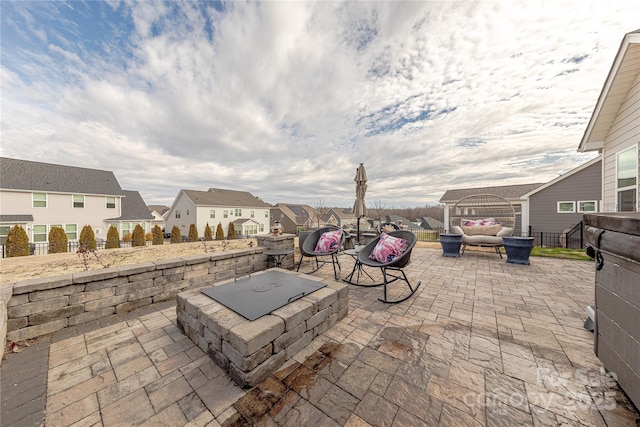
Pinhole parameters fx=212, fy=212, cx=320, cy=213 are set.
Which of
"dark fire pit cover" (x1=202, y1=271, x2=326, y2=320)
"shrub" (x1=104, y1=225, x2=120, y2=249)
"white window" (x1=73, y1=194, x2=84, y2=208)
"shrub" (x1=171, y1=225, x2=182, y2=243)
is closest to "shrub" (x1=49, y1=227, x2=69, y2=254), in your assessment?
"shrub" (x1=104, y1=225, x2=120, y2=249)

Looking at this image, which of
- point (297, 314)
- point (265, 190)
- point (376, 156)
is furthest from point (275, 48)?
point (265, 190)

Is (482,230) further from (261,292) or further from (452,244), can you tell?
(261,292)

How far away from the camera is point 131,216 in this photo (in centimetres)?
1930

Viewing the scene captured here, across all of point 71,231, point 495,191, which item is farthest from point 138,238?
point 495,191

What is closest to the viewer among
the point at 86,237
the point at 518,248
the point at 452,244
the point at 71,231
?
the point at 518,248

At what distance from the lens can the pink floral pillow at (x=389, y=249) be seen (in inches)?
135

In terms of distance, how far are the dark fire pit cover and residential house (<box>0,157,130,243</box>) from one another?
21.2 metres

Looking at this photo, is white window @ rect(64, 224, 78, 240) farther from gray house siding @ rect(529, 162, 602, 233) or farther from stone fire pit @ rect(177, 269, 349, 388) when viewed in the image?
gray house siding @ rect(529, 162, 602, 233)

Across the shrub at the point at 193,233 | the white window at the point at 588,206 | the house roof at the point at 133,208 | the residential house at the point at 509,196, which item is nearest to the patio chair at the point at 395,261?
the residential house at the point at 509,196

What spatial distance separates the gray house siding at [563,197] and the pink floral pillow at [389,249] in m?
12.5

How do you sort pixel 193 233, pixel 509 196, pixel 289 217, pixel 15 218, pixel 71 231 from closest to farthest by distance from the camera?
pixel 509 196 → pixel 15 218 → pixel 71 231 → pixel 193 233 → pixel 289 217

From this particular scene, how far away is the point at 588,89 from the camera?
5375 millimetres

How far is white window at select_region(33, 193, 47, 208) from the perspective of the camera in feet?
48.3

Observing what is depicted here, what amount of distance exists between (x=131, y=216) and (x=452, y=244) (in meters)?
24.8
